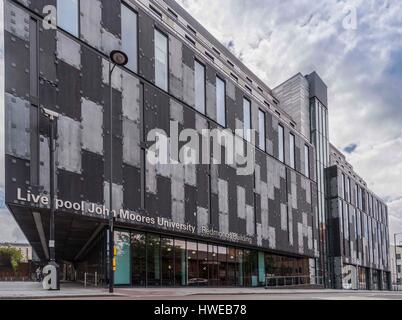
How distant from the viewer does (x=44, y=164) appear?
22.8 meters

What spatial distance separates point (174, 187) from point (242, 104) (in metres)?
14.4

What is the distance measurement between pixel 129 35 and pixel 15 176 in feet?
43.4

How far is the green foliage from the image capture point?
95688 mm

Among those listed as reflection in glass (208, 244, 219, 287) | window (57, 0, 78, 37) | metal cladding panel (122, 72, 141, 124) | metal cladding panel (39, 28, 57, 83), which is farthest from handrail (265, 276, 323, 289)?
window (57, 0, 78, 37)

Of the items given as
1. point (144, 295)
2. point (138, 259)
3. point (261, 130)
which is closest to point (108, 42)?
point (138, 259)

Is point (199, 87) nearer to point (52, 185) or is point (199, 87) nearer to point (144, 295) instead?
point (52, 185)

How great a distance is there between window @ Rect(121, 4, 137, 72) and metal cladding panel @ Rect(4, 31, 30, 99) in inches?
311

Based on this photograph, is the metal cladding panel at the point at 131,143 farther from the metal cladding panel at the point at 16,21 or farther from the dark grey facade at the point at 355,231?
the dark grey facade at the point at 355,231

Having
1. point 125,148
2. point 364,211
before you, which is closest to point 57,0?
point 125,148

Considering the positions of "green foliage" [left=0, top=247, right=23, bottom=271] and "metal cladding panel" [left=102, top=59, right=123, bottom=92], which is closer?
"metal cladding panel" [left=102, top=59, right=123, bottom=92]

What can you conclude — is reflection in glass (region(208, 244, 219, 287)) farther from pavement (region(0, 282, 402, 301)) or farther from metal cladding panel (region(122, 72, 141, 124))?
metal cladding panel (region(122, 72, 141, 124))

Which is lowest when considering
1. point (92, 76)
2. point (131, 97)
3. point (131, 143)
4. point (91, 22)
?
point (131, 143)
